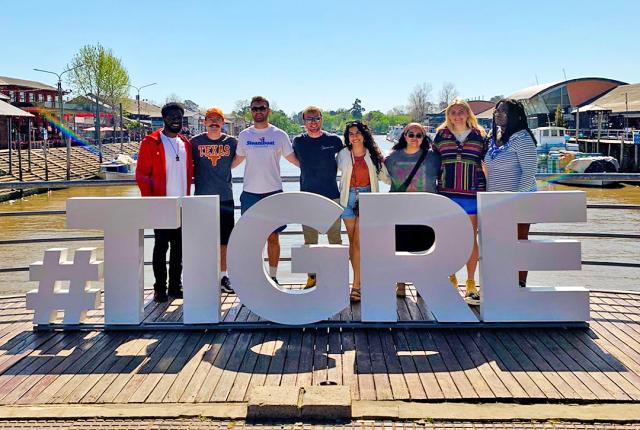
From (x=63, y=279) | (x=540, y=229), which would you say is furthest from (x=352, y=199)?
(x=540, y=229)

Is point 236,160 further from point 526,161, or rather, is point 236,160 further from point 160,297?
point 526,161

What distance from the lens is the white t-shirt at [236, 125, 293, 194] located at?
19.5 feet

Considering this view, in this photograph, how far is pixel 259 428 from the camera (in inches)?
135

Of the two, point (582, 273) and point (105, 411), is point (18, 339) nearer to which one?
point (105, 411)

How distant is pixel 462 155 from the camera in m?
5.53

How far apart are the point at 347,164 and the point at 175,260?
5.77ft

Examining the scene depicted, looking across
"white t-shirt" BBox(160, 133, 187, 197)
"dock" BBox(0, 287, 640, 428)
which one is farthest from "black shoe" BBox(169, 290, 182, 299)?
"white t-shirt" BBox(160, 133, 187, 197)

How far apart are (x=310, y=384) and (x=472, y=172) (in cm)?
239

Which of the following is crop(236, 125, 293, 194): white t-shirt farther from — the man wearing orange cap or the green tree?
the green tree

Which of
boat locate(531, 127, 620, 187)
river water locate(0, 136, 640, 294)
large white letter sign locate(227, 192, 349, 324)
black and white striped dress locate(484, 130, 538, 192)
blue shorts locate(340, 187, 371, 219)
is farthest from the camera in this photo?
boat locate(531, 127, 620, 187)

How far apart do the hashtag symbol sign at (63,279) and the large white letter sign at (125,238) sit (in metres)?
0.12

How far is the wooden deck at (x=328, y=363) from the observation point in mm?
3893

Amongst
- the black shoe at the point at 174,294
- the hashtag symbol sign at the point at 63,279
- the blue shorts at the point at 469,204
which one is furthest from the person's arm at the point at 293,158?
→ the hashtag symbol sign at the point at 63,279

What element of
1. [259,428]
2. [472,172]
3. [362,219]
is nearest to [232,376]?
[259,428]
